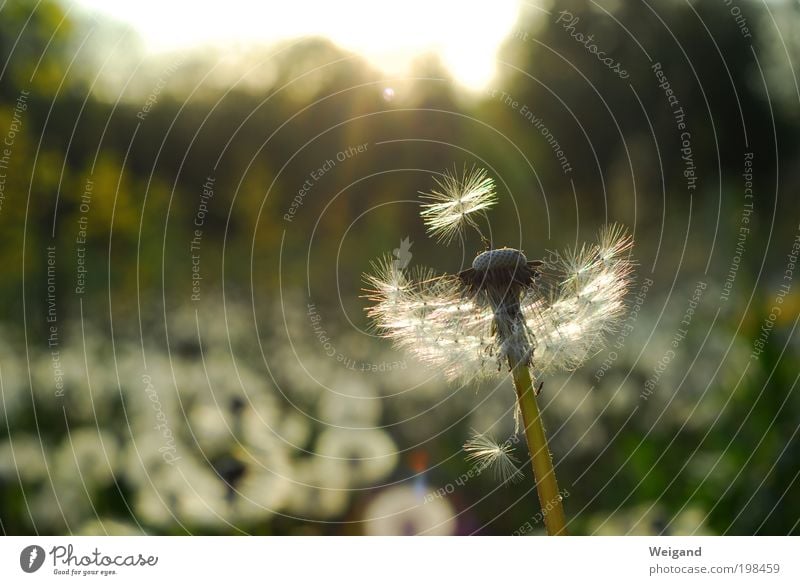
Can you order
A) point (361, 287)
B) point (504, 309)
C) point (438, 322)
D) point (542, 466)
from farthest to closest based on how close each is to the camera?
point (361, 287) < point (438, 322) < point (504, 309) < point (542, 466)

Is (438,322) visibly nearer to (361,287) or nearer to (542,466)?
(542,466)

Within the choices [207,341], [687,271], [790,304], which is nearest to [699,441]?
[790,304]

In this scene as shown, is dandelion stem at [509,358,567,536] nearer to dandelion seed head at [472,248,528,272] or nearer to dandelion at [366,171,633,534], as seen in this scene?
dandelion at [366,171,633,534]

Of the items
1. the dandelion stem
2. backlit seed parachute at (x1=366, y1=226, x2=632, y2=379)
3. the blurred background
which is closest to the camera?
the dandelion stem

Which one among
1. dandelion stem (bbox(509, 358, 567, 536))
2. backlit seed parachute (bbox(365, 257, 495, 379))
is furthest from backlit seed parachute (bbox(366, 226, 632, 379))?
dandelion stem (bbox(509, 358, 567, 536))

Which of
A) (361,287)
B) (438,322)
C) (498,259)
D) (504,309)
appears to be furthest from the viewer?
(361,287)

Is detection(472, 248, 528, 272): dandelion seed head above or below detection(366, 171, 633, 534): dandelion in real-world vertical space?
above

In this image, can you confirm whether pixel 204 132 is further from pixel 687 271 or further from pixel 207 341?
A: pixel 687 271

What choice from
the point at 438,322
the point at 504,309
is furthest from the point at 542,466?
the point at 438,322
